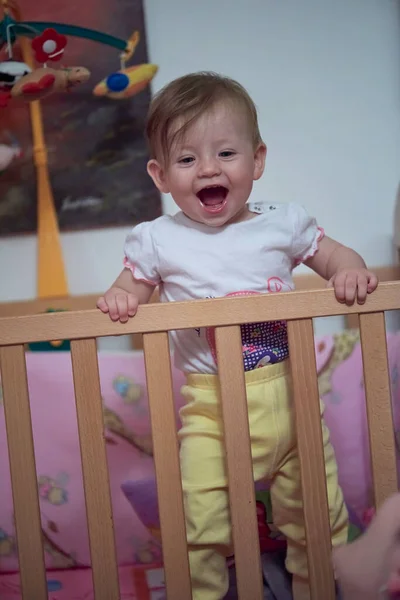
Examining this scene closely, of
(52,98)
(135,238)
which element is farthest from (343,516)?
(52,98)

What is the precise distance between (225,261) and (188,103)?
0.23 metres

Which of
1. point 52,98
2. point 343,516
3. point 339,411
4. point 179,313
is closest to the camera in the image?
point 179,313

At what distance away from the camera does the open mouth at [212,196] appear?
1022 millimetres

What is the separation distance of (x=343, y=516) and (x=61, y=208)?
3.02 ft

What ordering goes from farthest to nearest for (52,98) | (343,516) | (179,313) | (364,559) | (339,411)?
(52,98) → (339,411) → (343,516) → (179,313) → (364,559)

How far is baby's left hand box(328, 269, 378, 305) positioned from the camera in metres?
0.84

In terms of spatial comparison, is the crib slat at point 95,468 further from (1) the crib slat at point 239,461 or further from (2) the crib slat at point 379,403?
(2) the crib slat at point 379,403

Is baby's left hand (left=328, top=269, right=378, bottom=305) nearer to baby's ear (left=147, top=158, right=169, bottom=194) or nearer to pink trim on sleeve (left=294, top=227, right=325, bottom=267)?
pink trim on sleeve (left=294, top=227, right=325, bottom=267)

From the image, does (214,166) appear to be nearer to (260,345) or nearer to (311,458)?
(260,345)

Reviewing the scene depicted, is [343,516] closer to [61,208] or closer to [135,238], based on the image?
[135,238]

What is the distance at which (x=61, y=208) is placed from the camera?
1.57m

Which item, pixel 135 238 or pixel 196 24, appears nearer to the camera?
pixel 135 238

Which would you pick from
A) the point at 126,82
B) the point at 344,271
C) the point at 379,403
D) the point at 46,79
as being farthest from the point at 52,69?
the point at 379,403

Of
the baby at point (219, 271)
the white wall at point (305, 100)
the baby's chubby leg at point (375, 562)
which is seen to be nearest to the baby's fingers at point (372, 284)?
the baby at point (219, 271)
